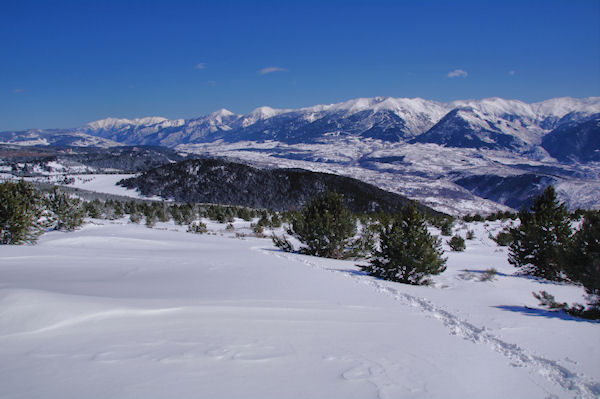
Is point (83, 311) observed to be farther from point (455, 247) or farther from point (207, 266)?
point (455, 247)

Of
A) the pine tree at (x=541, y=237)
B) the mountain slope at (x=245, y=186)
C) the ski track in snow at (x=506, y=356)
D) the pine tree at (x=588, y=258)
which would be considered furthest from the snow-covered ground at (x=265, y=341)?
the mountain slope at (x=245, y=186)

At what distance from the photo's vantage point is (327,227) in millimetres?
12992

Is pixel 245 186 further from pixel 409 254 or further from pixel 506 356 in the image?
pixel 506 356

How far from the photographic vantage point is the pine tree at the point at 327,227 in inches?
518

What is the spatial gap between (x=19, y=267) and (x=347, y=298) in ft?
22.3

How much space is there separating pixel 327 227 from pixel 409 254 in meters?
4.01

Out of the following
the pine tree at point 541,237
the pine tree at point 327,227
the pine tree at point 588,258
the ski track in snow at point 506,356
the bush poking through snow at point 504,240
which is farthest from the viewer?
the bush poking through snow at point 504,240

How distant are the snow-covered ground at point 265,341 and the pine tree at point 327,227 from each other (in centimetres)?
609

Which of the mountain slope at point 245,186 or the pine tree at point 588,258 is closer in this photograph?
the pine tree at point 588,258

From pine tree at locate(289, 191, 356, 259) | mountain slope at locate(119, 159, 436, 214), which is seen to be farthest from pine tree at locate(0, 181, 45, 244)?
mountain slope at locate(119, 159, 436, 214)

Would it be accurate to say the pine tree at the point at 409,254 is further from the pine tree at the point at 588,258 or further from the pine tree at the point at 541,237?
the pine tree at the point at 541,237

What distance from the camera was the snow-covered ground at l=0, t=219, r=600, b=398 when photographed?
260 centimetres

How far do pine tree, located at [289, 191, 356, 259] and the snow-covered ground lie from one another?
6.09m

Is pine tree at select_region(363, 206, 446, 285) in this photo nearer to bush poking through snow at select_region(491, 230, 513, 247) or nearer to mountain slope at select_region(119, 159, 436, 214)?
bush poking through snow at select_region(491, 230, 513, 247)
